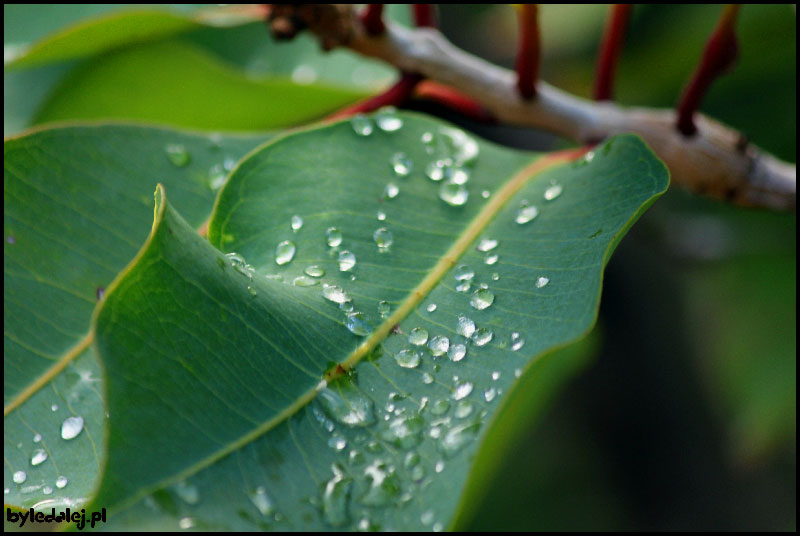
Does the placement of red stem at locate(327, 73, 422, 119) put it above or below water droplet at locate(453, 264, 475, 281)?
below

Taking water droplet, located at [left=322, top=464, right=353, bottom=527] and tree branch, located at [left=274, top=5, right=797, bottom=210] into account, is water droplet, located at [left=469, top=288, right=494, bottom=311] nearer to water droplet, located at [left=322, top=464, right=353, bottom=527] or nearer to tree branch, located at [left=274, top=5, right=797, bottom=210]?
water droplet, located at [left=322, top=464, right=353, bottom=527]

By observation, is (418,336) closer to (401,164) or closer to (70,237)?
(401,164)

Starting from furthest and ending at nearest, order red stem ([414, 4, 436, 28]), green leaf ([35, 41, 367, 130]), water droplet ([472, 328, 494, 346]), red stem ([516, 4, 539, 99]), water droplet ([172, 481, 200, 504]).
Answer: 1. green leaf ([35, 41, 367, 130])
2. red stem ([414, 4, 436, 28])
3. red stem ([516, 4, 539, 99])
4. water droplet ([472, 328, 494, 346])
5. water droplet ([172, 481, 200, 504])

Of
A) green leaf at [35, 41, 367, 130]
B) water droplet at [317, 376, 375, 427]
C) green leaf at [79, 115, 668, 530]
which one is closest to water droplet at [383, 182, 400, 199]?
green leaf at [79, 115, 668, 530]

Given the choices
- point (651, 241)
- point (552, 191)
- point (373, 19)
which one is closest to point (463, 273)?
point (552, 191)

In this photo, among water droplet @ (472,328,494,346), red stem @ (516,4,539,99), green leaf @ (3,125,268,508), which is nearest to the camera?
water droplet @ (472,328,494,346)

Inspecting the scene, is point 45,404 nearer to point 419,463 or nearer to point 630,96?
point 419,463
